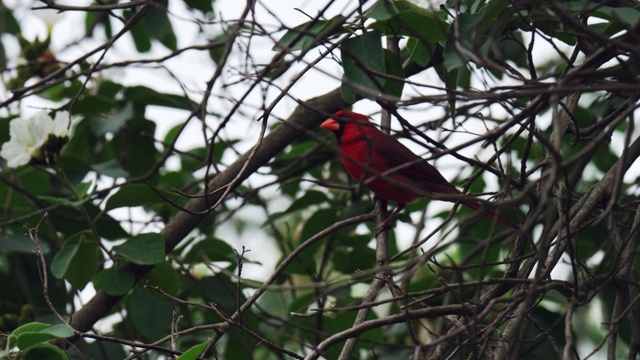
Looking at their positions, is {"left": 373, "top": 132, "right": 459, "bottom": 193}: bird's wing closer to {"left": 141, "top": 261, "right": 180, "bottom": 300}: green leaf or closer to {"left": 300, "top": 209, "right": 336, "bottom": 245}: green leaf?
{"left": 300, "top": 209, "right": 336, "bottom": 245}: green leaf

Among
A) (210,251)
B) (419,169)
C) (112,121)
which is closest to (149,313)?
(210,251)

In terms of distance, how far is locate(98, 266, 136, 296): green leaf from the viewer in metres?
3.40

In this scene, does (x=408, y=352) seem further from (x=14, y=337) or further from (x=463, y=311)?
(x=14, y=337)

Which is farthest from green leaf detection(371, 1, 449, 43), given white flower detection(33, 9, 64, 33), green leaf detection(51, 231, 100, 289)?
white flower detection(33, 9, 64, 33)

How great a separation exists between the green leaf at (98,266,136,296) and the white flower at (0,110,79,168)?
0.56 m

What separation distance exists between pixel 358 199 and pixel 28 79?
1.85 meters

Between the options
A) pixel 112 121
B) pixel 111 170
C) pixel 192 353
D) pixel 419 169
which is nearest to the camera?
pixel 192 353

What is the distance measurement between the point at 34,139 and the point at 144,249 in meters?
0.69

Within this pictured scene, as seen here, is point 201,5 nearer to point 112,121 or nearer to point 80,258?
point 112,121

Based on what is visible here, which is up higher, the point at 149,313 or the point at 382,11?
the point at 382,11

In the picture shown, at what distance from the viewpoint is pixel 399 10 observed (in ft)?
9.22

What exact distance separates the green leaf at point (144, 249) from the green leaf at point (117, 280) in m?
0.13

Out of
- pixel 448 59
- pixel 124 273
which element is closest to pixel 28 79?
pixel 124 273

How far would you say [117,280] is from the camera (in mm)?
3434
